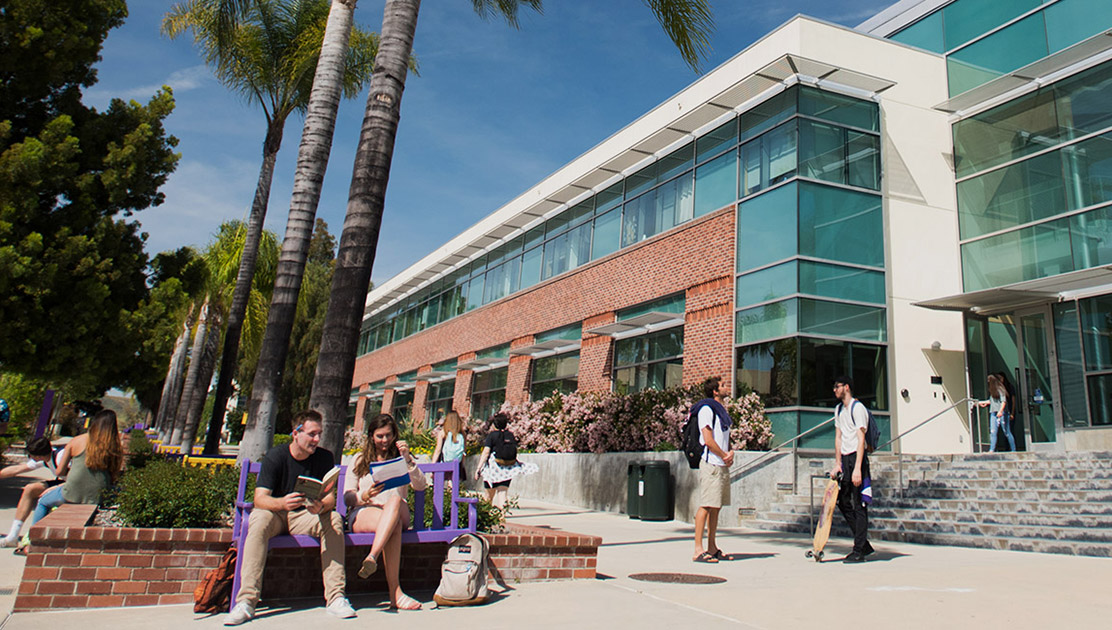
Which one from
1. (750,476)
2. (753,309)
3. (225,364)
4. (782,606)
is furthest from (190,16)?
(782,606)

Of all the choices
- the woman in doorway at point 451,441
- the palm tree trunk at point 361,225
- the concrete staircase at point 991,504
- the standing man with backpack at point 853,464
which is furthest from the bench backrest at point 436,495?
the concrete staircase at point 991,504

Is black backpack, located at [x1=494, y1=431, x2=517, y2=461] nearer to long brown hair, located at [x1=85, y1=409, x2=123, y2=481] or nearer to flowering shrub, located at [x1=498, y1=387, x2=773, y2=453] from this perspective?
flowering shrub, located at [x1=498, y1=387, x2=773, y2=453]

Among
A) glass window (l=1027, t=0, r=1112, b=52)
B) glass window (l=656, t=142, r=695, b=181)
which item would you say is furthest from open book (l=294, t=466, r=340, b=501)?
glass window (l=1027, t=0, r=1112, b=52)

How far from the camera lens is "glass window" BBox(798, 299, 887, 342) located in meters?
14.7

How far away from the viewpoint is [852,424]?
321 inches

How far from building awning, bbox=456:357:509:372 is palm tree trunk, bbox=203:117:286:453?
10648 millimetres

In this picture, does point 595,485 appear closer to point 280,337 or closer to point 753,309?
point 753,309

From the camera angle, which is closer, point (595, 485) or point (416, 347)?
point (595, 485)

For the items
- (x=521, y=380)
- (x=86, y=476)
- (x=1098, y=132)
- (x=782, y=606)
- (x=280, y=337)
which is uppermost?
(x=1098, y=132)

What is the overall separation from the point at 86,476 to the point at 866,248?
13901 mm

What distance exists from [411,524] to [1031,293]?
1355 cm

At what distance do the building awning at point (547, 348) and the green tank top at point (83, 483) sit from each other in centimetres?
1557

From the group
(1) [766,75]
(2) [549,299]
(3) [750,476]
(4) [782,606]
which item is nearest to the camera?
(4) [782,606]

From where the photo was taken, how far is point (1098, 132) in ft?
48.8
